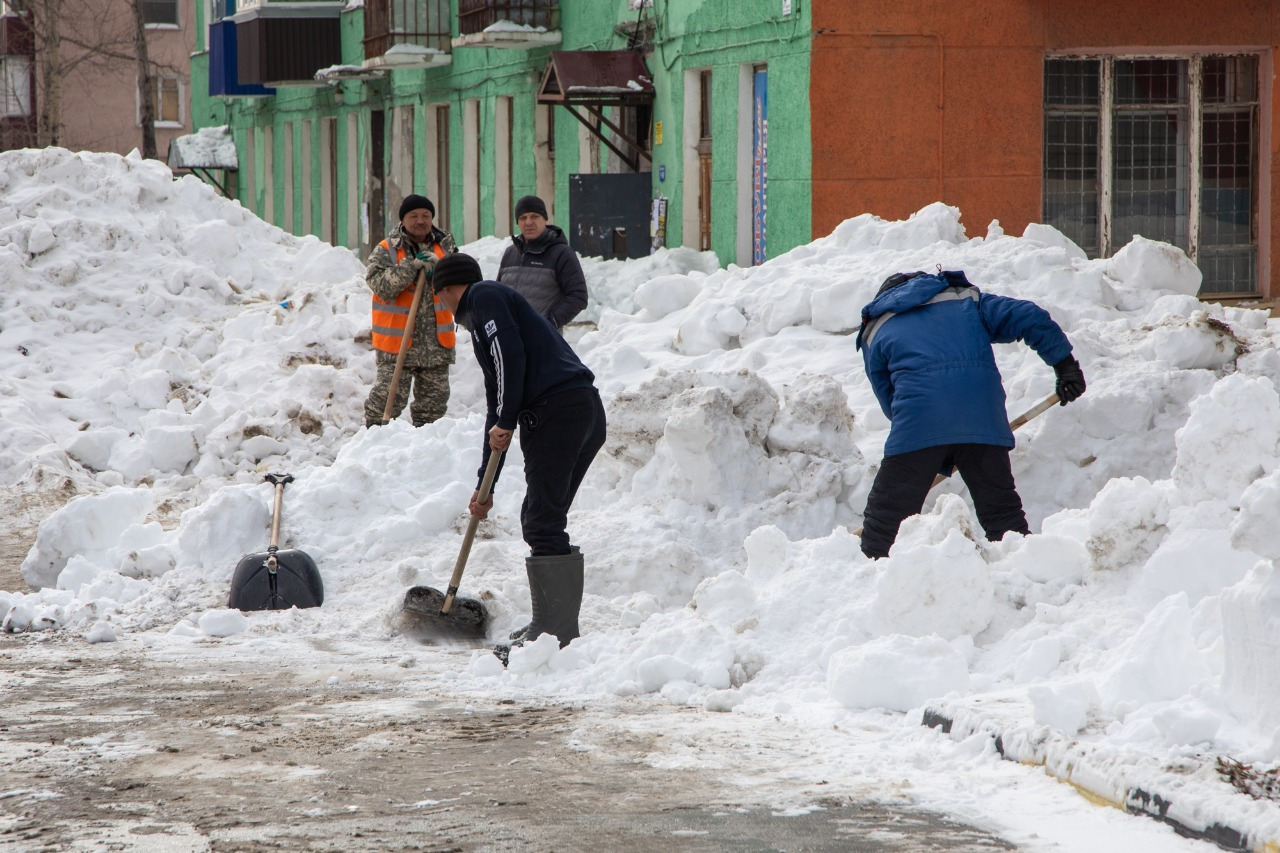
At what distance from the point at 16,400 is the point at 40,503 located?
77.6 inches

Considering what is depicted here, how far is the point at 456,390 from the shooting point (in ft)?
40.1

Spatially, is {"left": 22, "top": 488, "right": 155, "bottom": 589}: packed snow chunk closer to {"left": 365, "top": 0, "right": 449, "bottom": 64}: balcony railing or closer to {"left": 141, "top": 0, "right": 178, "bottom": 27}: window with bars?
{"left": 365, "top": 0, "right": 449, "bottom": 64}: balcony railing

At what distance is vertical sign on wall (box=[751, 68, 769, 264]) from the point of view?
15703mm

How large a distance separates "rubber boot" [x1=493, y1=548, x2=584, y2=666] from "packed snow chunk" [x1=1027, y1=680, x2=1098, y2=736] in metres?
2.15

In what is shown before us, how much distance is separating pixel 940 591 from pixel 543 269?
4.53 m

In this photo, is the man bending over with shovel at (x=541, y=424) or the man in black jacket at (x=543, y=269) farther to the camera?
the man in black jacket at (x=543, y=269)

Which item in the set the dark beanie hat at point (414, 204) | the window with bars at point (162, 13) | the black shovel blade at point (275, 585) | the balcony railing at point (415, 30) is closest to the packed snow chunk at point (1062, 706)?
the black shovel blade at point (275, 585)

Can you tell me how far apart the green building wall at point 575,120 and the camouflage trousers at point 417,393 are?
5.58m

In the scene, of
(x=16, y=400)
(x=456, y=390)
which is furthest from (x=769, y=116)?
(x=16, y=400)

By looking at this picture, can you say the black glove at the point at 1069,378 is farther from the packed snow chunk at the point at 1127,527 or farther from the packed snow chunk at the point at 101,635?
the packed snow chunk at the point at 101,635

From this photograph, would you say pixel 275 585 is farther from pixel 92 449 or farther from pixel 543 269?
pixel 92 449

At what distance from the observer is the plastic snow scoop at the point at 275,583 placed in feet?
24.4

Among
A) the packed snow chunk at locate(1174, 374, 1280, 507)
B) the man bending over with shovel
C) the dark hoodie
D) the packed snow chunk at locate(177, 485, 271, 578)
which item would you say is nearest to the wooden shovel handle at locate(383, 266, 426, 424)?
the dark hoodie

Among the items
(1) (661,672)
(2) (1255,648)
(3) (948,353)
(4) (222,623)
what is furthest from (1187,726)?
(4) (222,623)
